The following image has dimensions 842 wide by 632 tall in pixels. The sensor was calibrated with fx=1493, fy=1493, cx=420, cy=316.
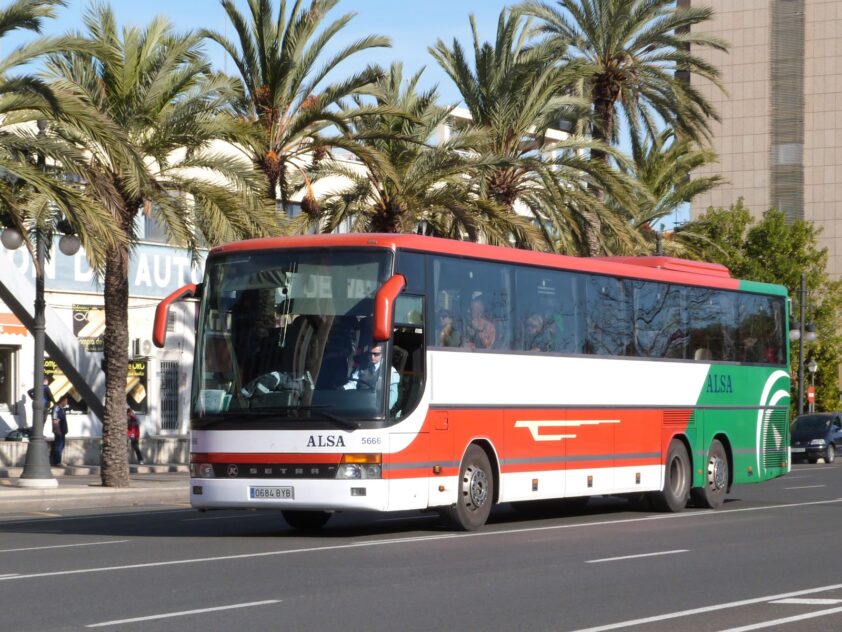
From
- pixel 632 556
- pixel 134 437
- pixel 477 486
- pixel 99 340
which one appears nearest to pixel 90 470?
pixel 134 437

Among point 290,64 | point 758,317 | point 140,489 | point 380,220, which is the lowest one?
point 140,489

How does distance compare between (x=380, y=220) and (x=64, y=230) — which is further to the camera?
(x=380, y=220)

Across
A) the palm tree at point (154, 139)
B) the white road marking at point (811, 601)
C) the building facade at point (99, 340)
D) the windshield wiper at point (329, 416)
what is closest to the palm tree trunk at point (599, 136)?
the palm tree at point (154, 139)

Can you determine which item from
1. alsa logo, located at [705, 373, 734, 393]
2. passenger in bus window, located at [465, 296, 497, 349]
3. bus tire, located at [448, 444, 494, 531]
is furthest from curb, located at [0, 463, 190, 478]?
passenger in bus window, located at [465, 296, 497, 349]

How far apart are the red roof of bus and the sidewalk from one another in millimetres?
8935

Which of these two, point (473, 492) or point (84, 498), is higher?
point (473, 492)

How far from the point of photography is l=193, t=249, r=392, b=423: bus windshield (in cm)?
→ 1611

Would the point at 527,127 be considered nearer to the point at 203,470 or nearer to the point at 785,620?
the point at 203,470

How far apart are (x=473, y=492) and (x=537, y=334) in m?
2.36

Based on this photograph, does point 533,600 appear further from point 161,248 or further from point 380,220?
point 161,248

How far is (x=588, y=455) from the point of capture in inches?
778

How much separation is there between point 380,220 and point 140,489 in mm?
7767

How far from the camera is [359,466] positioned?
15992mm

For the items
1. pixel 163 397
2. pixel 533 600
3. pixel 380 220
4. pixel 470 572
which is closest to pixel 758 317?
pixel 380 220
